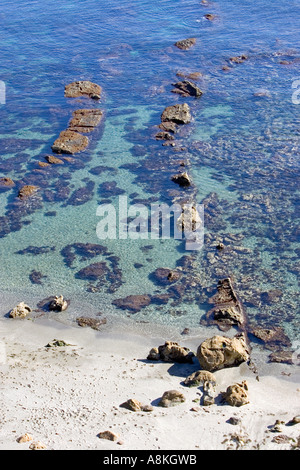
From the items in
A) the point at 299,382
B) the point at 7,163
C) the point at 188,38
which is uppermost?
the point at 188,38

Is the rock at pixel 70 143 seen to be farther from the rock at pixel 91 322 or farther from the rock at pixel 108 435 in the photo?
the rock at pixel 108 435

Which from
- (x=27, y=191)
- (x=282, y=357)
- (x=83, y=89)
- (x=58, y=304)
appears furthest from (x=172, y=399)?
(x=83, y=89)

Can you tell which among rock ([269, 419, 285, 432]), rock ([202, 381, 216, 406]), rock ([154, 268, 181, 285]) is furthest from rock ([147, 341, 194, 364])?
rock ([154, 268, 181, 285])

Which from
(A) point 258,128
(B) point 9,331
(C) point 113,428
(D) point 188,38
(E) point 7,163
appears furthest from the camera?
(D) point 188,38

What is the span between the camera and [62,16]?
4316 centimetres

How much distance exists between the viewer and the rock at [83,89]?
3125cm

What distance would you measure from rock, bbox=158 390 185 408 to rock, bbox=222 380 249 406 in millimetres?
1094

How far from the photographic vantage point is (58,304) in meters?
17.8

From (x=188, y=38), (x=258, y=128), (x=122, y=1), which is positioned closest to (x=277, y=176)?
(x=258, y=128)

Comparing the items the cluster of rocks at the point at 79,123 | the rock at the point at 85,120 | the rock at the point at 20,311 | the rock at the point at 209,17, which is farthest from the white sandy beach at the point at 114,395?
the rock at the point at 209,17

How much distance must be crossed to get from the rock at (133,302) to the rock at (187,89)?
15.8 meters

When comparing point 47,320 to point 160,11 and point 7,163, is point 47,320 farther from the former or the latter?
point 160,11

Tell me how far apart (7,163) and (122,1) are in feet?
84.0

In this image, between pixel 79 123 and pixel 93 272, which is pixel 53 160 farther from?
pixel 93 272
